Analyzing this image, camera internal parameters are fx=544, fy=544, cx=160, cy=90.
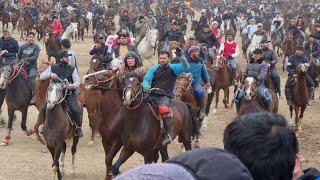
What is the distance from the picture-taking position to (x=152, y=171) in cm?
147

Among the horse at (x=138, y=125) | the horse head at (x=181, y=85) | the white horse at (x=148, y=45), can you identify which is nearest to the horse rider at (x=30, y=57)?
the horse head at (x=181, y=85)

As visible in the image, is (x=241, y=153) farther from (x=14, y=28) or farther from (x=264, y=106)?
(x=14, y=28)

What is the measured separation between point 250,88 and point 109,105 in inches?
115

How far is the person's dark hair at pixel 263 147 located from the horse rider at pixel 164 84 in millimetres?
6364

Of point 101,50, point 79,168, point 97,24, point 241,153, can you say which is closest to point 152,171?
point 241,153

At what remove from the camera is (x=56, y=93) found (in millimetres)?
8547

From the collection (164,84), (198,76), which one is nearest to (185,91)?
(198,76)

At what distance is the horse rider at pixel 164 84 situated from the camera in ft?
27.5

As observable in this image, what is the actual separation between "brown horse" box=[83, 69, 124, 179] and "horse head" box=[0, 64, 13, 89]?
12.0ft

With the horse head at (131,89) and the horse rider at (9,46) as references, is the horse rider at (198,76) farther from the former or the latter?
the horse rider at (9,46)

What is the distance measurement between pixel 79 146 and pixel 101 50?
9.76 ft

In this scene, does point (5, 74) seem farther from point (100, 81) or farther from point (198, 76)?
point (198, 76)

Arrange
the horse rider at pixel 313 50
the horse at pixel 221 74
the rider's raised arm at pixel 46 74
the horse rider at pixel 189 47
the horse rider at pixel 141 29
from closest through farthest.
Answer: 1. the rider's raised arm at pixel 46 74
2. the horse rider at pixel 189 47
3. the horse at pixel 221 74
4. the horse rider at pixel 313 50
5. the horse rider at pixel 141 29

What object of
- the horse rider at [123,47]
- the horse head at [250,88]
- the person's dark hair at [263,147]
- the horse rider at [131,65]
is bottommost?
the horse head at [250,88]
